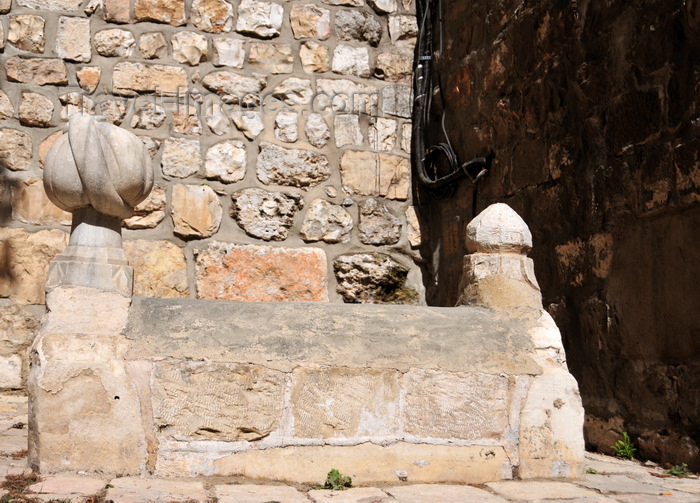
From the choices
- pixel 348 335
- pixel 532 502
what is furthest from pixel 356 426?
pixel 532 502

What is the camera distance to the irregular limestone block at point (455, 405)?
2436mm

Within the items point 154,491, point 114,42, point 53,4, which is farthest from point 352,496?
point 53,4

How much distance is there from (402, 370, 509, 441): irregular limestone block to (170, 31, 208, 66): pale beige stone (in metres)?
3.06

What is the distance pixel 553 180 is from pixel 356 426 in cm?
179

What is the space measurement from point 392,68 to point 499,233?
257cm

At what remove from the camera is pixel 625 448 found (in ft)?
9.74

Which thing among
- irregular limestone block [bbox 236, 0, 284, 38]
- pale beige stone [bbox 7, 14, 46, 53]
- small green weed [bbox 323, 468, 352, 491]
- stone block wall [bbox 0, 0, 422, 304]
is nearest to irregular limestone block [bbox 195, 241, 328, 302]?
stone block wall [bbox 0, 0, 422, 304]

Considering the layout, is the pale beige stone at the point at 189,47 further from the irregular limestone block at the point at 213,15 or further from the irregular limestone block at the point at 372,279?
the irregular limestone block at the point at 372,279

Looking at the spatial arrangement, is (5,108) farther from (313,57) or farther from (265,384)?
(265,384)

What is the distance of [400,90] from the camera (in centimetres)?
508

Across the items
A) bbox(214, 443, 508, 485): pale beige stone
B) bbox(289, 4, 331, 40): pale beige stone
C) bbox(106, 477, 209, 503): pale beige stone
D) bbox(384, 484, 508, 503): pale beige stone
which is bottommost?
bbox(384, 484, 508, 503): pale beige stone

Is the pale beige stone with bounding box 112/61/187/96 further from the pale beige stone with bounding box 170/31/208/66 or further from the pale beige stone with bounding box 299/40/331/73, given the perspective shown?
the pale beige stone with bounding box 299/40/331/73

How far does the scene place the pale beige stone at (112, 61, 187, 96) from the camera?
4613 mm

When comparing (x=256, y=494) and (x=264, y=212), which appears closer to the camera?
(x=256, y=494)
